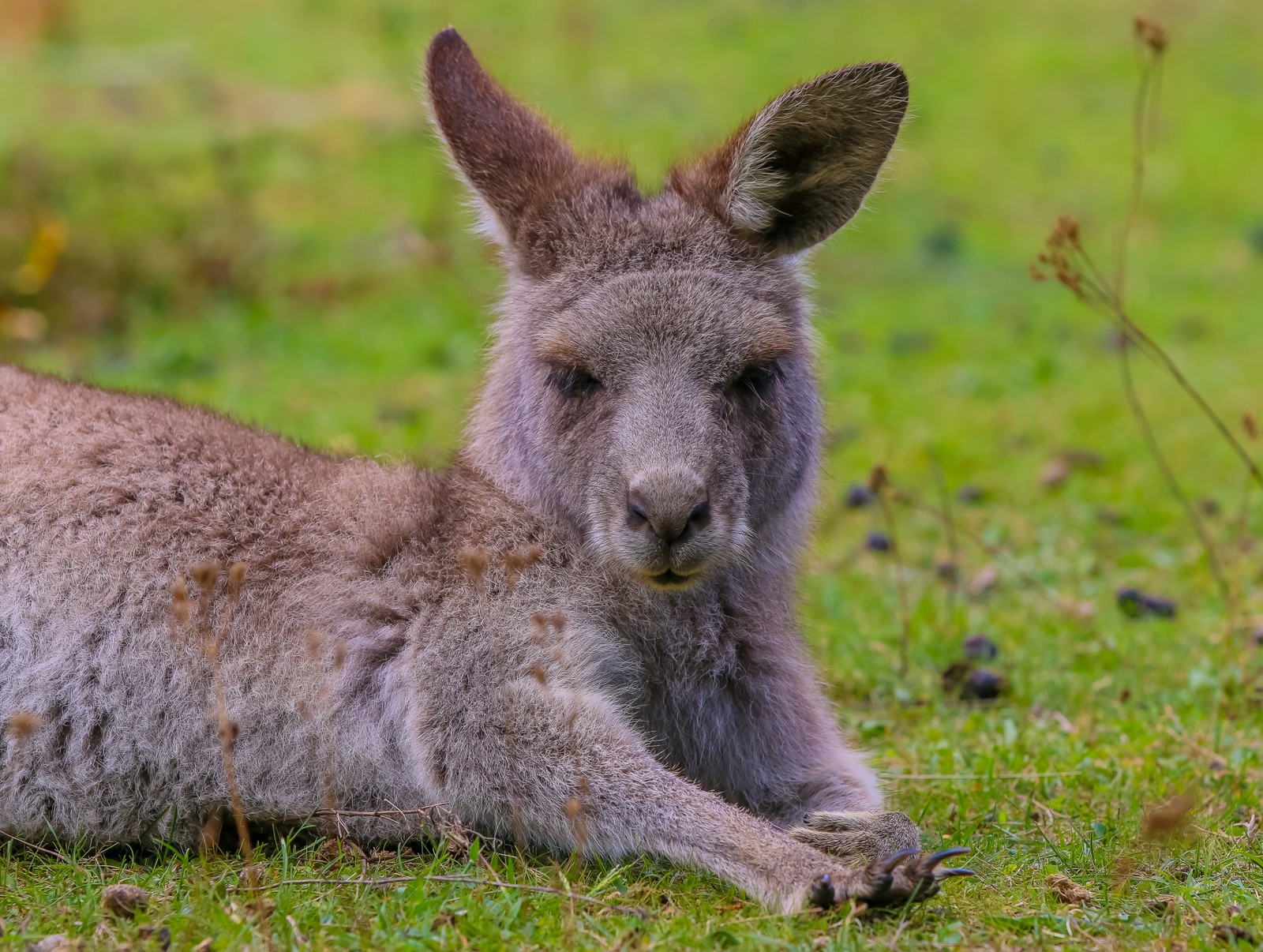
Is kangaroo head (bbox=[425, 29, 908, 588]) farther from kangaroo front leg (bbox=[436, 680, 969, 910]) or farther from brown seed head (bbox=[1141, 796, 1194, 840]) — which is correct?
brown seed head (bbox=[1141, 796, 1194, 840])

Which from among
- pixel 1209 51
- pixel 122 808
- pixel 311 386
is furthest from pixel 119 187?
pixel 1209 51

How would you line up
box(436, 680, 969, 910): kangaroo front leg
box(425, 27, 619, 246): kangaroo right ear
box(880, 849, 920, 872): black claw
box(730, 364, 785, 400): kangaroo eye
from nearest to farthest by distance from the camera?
box(880, 849, 920, 872): black claw
box(436, 680, 969, 910): kangaroo front leg
box(730, 364, 785, 400): kangaroo eye
box(425, 27, 619, 246): kangaroo right ear

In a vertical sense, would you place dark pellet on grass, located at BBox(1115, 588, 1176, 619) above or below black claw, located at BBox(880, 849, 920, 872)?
above

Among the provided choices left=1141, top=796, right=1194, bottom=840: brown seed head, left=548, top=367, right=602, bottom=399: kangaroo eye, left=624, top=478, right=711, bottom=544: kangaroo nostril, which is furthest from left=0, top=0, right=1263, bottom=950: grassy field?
left=548, top=367, right=602, bottom=399: kangaroo eye

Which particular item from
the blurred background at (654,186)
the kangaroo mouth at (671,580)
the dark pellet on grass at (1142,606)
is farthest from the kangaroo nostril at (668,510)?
the dark pellet on grass at (1142,606)

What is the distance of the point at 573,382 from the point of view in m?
4.62

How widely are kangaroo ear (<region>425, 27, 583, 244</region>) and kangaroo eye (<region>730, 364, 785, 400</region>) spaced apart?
37.2 inches

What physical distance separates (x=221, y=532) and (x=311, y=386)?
638 cm

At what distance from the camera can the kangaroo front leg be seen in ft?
13.1

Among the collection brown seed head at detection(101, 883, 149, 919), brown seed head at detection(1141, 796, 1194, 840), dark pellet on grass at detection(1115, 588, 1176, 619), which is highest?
dark pellet on grass at detection(1115, 588, 1176, 619)

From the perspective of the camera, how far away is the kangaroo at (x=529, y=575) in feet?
13.9

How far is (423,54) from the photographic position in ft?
16.5

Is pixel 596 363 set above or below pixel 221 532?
above

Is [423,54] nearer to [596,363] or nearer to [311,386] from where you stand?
[596,363]
